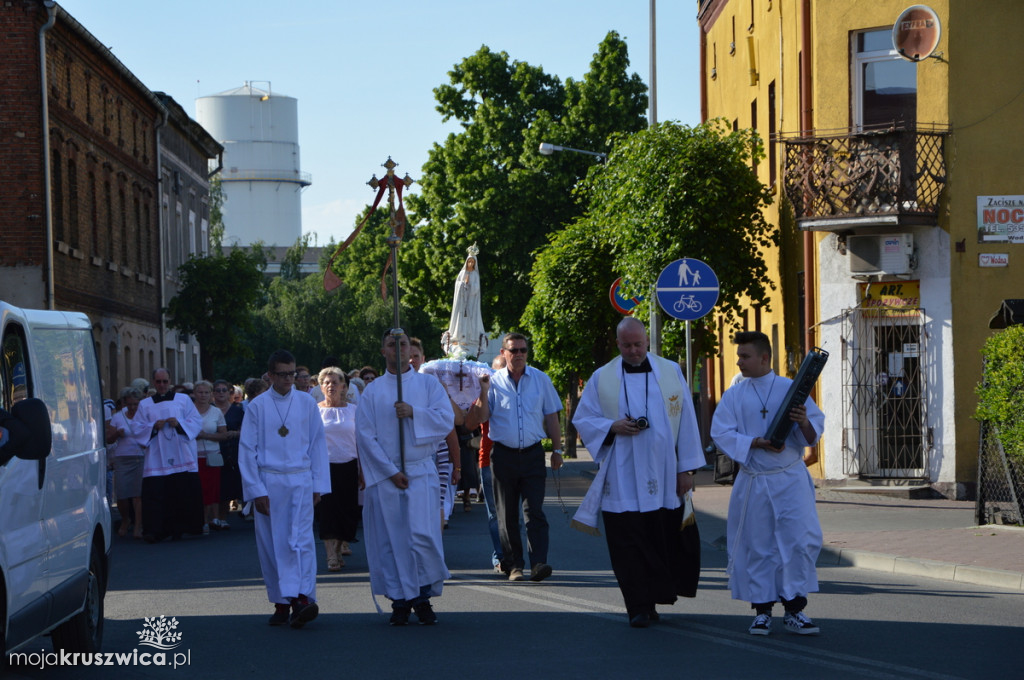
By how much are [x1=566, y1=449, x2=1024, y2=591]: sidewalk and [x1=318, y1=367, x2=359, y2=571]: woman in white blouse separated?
3890 mm

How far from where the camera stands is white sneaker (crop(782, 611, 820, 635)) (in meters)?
9.50

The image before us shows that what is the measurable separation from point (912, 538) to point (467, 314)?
13.3 metres

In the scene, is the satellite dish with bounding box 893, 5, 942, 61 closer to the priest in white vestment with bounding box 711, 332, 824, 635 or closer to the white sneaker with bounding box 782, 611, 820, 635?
the priest in white vestment with bounding box 711, 332, 824, 635

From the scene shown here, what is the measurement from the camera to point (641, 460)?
1017 centimetres

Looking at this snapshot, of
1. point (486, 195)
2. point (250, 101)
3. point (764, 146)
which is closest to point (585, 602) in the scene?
point (764, 146)

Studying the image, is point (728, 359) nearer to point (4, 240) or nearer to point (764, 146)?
point (764, 146)

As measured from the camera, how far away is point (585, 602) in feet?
36.6

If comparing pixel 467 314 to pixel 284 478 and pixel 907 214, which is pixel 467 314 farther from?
pixel 284 478

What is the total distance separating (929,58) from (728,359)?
12.6 metres

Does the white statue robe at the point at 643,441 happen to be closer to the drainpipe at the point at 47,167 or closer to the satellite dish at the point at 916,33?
the satellite dish at the point at 916,33

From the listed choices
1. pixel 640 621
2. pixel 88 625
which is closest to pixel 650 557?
pixel 640 621

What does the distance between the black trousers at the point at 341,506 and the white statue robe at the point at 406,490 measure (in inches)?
117

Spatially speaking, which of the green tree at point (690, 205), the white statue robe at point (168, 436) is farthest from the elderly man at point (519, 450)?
the green tree at point (690, 205)

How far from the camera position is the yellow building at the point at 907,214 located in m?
20.8
